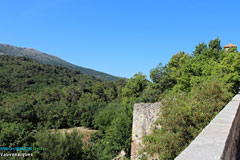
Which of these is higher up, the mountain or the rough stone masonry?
the mountain

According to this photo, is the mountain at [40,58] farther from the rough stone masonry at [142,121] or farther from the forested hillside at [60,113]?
the rough stone masonry at [142,121]

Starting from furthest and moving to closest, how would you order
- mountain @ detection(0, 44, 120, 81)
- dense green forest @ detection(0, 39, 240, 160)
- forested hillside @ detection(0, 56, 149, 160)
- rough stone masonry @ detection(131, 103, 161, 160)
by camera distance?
mountain @ detection(0, 44, 120, 81) < rough stone masonry @ detection(131, 103, 161, 160) < forested hillside @ detection(0, 56, 149, 160) < dense green forest @ detection(0, 39, 240, 160)

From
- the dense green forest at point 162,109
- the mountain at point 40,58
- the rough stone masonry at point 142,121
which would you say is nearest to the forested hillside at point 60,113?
the dense green forest at point 162,109

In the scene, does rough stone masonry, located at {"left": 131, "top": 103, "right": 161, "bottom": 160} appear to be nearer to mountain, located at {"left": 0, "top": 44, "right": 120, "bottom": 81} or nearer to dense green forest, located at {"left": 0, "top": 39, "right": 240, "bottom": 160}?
dense green forest, located at {"left": 0, "top": 39, "right": 240, "bottom": 160}

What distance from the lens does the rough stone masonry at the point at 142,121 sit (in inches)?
407

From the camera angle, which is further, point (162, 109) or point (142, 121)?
point (142, 121)

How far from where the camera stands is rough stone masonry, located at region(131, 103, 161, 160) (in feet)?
33.9

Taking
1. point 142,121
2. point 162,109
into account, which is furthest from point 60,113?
point 162,109

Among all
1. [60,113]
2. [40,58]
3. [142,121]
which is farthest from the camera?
[40,58]

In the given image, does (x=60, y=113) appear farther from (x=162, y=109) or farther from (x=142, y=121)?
(x=162, y=109)

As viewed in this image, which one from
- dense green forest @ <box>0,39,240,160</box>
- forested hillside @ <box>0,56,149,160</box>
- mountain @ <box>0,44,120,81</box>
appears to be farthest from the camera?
mountain @ <box>0,44,120,81</box>

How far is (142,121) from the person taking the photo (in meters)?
10.6

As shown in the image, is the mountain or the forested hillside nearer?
the forested hillside

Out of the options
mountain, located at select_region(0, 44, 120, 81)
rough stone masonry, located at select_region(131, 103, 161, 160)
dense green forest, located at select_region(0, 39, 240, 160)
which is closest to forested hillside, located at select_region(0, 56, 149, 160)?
dense green forest, located at select_region(0, 39, 240, 160)
